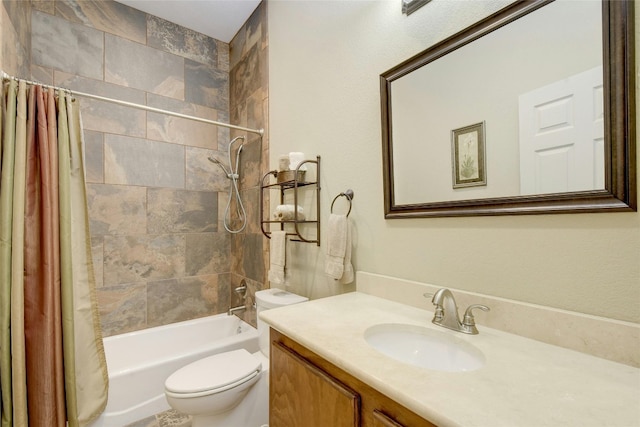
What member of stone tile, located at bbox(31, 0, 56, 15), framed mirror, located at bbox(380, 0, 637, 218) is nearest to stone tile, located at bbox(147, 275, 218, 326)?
framed mirror, located at bbox(380, 0, 637, 218)

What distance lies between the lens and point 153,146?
2.34m

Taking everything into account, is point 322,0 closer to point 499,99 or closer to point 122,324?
point 499,99

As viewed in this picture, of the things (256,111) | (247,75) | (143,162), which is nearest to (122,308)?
(143,162)

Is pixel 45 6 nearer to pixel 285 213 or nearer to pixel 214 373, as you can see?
pixel 285 213

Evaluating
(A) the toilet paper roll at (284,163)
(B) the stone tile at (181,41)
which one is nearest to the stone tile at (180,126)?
(B) the stone tile at (181,41)

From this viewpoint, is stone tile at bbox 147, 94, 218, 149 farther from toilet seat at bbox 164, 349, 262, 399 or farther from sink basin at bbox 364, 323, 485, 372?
sink basin at bbox 364, 323, 485, 372

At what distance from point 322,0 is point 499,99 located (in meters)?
A: 1.24

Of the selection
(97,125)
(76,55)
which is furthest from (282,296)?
(76,55)

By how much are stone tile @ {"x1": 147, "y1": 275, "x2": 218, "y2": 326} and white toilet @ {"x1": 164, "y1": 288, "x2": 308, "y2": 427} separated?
3.44ft

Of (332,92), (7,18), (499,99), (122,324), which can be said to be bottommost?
(122,324)

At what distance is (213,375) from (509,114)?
5.55 feet

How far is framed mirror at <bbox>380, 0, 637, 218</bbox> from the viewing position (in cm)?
70

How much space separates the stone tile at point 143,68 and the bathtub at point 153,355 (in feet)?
6.61

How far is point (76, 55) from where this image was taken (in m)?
2.08
